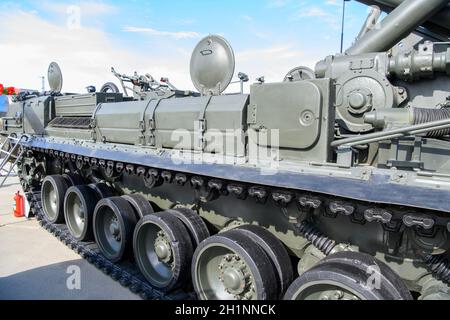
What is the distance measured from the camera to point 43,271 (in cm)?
567

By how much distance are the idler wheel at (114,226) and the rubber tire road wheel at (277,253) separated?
6.97 feet

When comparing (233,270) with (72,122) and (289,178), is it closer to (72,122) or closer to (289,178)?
(289,178)

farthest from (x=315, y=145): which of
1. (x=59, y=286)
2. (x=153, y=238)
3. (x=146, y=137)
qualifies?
(x=59, y=286)

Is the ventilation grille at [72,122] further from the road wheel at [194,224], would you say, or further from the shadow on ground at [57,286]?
the road wheel at [194,224]

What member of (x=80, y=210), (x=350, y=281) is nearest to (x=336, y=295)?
(x=350, y=281)

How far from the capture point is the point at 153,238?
17.2ft

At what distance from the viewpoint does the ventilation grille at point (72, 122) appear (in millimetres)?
6480

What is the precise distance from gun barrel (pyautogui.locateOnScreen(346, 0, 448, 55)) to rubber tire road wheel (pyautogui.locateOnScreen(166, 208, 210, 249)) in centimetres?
313

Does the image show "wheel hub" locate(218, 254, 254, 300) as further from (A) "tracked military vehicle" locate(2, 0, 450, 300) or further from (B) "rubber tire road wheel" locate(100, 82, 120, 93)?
(B) "rubber tire road wheel" locate(100, 82, 120, 93)

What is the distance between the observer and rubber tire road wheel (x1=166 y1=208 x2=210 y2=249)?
4.59 m

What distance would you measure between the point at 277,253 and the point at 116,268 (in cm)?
279

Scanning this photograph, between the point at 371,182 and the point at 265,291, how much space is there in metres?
1.53

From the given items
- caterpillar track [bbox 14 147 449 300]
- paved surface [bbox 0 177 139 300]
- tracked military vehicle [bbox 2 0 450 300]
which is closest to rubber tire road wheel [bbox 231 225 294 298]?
tracked military vehicle [bbox 2 0 450 300]

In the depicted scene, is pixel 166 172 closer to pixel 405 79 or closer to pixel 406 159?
pixel 406 159
